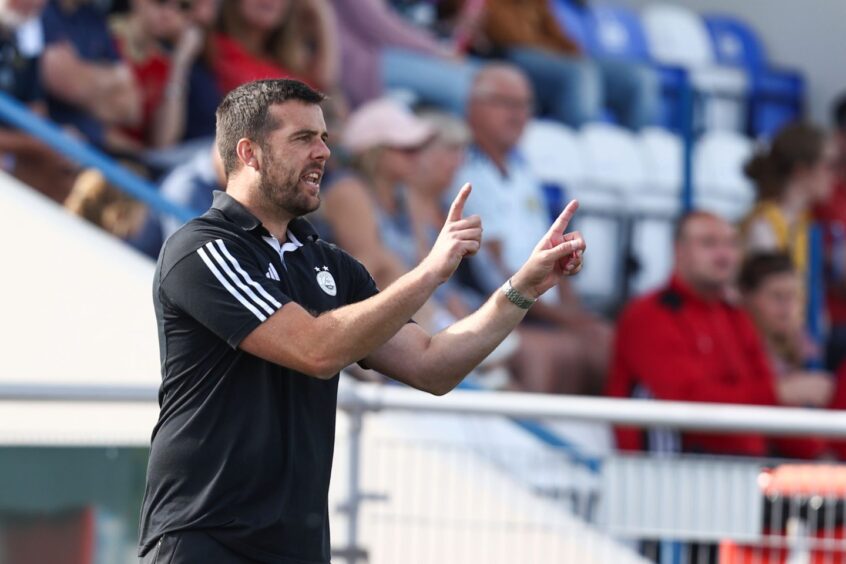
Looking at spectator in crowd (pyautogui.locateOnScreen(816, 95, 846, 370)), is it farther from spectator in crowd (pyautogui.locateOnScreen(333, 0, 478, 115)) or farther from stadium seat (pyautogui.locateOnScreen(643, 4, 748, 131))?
spectator in crowd (pyautogui.locateOnScreen(333, 0, 478, 115))

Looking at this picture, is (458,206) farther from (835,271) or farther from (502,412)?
(835,271)

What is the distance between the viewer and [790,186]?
9320 mm

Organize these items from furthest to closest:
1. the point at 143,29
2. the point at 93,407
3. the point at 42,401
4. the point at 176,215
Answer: the point at 143,29
the point at 176,215
the point at 93,407
the point at 42,401

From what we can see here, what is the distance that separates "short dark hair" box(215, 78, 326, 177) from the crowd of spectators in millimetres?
3164

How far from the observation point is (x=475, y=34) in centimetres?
950

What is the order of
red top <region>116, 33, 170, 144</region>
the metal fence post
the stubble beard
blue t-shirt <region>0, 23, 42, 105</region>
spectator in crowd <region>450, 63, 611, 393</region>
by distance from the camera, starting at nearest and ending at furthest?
the stubble beard → the metal fence post → blue t-shirt <region>0, 23, 42, 105</region> → red top <region>116, 33, 170, 144</region> → spectator in crowd <region>450, 63, 611, 393</region>

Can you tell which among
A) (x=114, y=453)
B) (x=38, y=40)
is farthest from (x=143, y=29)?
(x=114, y=453)

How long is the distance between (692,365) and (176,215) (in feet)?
8.12

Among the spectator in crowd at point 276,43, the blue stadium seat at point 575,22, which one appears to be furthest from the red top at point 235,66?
the blue stadium seat at point 575,22

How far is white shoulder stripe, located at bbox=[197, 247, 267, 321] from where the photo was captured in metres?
3.16

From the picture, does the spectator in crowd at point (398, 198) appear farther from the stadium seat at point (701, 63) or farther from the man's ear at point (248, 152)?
the man's ear at point (248, 152)

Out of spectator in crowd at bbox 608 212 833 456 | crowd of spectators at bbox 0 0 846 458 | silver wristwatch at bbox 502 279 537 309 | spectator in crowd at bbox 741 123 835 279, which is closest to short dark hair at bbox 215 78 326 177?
silver wristwatch at bbox 502 279 537 309

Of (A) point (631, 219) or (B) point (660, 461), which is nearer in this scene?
(B) point (660, 461)

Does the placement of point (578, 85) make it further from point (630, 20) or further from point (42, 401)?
point (42, 401)
